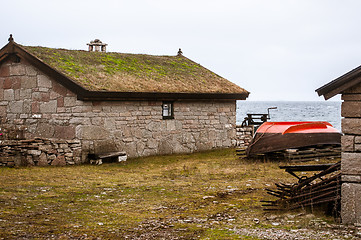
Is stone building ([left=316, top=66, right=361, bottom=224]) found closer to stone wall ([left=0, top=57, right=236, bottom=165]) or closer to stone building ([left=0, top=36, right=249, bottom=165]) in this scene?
stone building ([left=0, top=36, right=249, bottom=165])

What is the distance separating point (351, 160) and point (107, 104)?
10350 millimetres

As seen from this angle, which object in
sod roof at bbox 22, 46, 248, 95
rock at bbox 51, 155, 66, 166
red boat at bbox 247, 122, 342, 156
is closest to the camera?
rock at bbox 51, 155, 66, 166

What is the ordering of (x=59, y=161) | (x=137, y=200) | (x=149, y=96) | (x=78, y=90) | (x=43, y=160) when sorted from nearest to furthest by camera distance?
(x=137, y=200) → (x=43, y=160) → (x=59, y=161) → (x=78, y=90) → (x=149, y=96)

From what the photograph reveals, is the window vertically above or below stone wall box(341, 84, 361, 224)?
above

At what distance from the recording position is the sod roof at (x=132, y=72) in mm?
16844

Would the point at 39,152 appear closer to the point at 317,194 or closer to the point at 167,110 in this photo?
the point at 167,110

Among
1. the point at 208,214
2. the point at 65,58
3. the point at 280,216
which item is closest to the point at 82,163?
the point at 65,58

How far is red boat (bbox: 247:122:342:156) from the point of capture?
16.3 metres

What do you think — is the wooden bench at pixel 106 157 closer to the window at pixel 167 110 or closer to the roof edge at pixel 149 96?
the roof edge at pixel 149 96

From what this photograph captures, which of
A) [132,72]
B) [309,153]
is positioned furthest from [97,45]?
[309,153]

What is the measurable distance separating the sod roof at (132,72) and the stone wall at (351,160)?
32.4 feet

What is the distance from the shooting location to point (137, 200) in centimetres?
1034

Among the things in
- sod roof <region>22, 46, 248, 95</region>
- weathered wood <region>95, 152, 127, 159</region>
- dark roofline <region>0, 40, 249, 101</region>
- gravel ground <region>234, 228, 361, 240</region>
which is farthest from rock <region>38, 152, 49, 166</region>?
gravel ground <region>234, 228, 361, 240</region>

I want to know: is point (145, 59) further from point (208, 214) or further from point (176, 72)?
point (208, 214)
